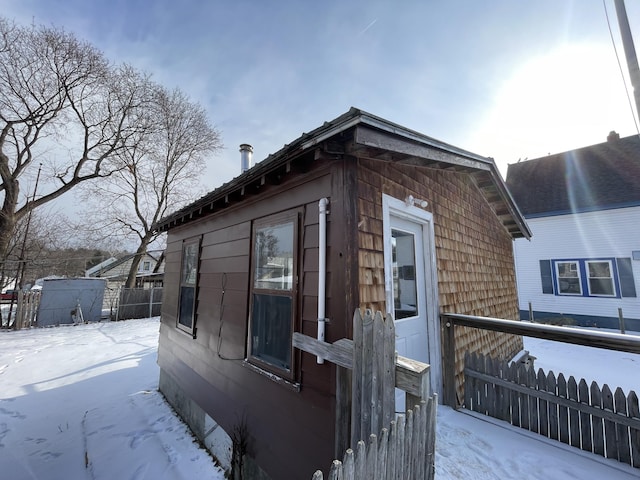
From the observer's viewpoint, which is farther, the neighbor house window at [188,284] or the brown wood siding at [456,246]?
the neighbor house window at [188,284]

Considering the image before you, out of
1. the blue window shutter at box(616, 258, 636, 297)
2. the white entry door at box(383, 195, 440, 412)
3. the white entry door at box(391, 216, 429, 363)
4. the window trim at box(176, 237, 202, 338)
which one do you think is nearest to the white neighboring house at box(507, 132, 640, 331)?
the blue window shutter at box(616, 258, 636, 297)

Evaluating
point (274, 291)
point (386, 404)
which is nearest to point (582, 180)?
point (274, 291)

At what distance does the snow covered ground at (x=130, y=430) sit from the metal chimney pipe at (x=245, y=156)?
492 cm

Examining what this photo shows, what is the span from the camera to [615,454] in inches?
101

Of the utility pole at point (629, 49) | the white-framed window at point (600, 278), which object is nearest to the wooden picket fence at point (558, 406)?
the utility pole at point (629, 49)

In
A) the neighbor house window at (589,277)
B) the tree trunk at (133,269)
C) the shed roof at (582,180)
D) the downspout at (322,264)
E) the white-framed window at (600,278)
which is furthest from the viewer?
the tree trunk at (133,269)

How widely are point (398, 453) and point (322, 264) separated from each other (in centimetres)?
135

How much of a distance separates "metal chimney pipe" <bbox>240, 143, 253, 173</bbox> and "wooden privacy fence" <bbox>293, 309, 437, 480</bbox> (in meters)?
4.68

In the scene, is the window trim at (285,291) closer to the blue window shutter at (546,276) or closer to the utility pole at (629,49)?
the utility pole at (629,49)

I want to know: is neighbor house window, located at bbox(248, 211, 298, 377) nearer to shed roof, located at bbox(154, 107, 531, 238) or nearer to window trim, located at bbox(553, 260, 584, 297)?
shed roof, located at bbox(154, 107, 531, 238)

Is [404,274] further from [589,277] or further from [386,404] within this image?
[589,277]

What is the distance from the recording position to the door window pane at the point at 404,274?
3158 mm

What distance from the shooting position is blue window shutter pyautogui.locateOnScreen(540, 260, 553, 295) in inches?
442

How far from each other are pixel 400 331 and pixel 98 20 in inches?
341
